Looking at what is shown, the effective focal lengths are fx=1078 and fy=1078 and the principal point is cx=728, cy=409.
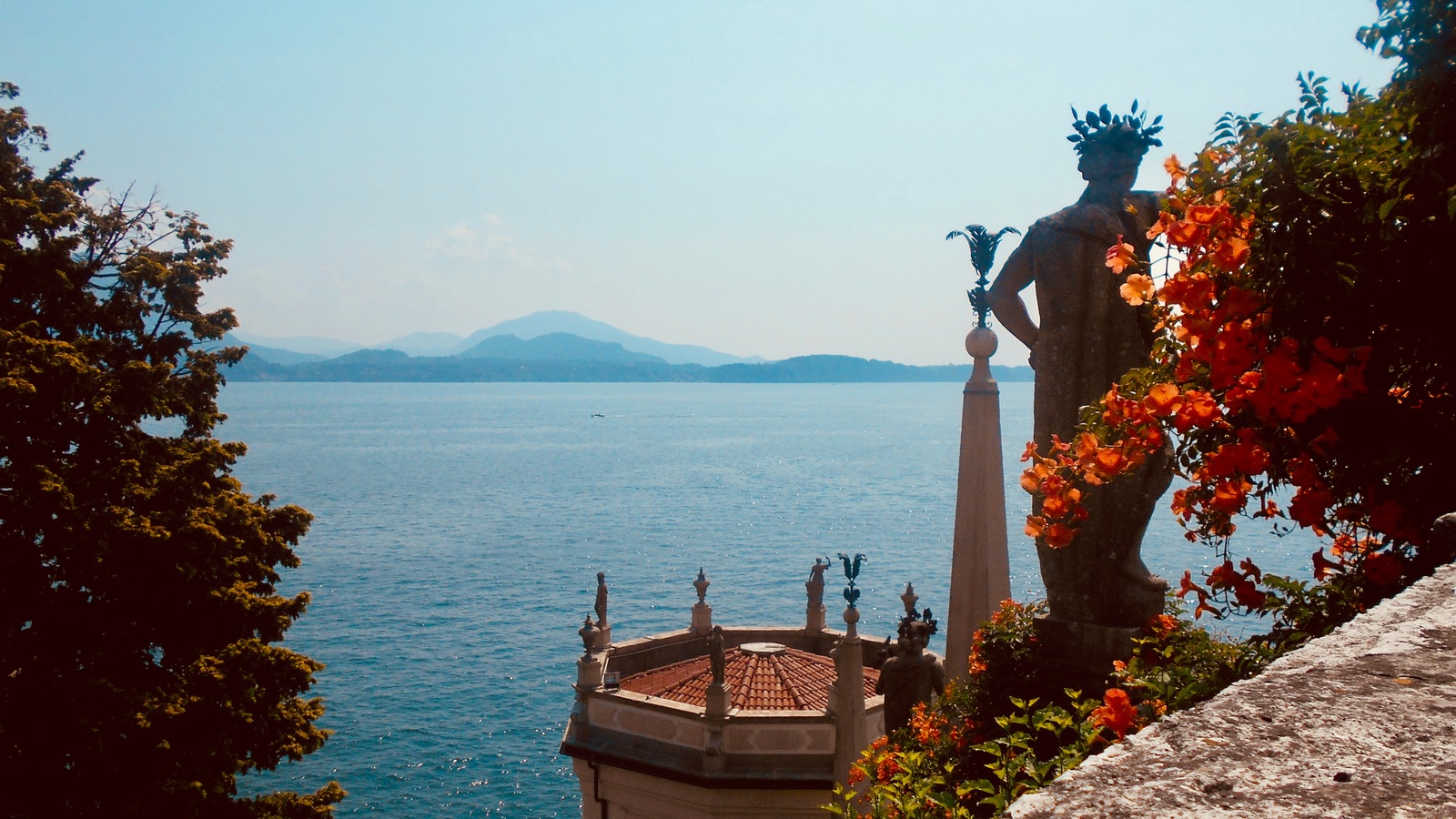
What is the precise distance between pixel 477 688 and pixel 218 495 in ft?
98.5

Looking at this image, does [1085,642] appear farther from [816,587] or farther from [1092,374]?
[816,587]

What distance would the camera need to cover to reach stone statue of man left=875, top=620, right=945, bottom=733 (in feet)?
27.8

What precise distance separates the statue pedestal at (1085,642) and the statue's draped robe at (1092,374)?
0.11m

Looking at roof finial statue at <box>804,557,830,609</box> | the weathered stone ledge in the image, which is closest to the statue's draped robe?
the weathered stone ledge

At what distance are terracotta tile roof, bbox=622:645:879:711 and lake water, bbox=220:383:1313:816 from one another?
14.0 metres

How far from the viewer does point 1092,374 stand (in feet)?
20.2

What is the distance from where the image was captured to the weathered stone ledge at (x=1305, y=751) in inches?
56.8

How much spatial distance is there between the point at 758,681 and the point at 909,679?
35.3ft

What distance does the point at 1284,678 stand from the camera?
1.79 metres

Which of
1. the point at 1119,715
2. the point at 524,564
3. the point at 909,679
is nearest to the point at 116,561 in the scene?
the point at 909,679

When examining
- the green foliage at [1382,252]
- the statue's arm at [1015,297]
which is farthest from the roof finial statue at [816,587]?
the green foliage at [1382,252]

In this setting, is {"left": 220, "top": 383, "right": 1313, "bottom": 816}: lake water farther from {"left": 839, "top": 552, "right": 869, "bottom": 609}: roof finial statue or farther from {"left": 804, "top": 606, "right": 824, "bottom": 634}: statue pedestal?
{"left": 839, "top": 552, "right": 869, "bottom": 609}: roof finial statue

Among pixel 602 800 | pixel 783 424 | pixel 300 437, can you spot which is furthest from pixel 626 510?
pixel 783 424

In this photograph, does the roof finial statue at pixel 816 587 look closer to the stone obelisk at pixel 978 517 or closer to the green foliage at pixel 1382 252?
the stone obelisk at pixel 978 517
